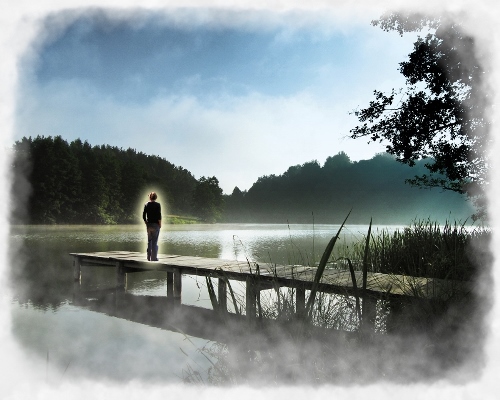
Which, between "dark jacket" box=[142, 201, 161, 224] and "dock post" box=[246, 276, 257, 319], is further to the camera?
"dark jacket" box=[142, 201, 161, 224]

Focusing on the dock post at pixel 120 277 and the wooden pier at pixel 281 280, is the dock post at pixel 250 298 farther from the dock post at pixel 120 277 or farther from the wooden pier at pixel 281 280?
the dock post at pixel 120 277

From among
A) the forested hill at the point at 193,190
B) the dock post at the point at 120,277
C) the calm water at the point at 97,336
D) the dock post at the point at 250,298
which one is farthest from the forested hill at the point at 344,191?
the dock post at the point at 250,298

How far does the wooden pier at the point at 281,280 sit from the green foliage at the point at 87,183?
25.7 m

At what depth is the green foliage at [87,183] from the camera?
35409mm

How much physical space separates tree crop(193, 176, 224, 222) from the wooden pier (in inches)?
1654

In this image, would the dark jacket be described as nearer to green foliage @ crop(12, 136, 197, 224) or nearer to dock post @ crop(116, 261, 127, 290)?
dock post @ crop(116, 261, 127, 290)

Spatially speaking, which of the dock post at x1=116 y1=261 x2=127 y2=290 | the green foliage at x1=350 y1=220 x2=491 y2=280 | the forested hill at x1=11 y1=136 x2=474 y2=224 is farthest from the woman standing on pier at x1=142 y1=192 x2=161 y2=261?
the forested hill at x1=11 y1=136 x2=474 y2=224

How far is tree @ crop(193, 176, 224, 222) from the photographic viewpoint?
52.5 m

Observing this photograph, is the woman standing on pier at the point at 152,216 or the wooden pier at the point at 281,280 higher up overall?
the woman standing on pier at the point at 152,216

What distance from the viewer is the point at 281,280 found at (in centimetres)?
522

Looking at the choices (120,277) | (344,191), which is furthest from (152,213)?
(344,191)

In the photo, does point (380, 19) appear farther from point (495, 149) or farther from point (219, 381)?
point (219, 381)

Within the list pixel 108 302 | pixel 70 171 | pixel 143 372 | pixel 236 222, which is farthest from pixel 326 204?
pixel 143 372

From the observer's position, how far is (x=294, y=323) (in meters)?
2.42
